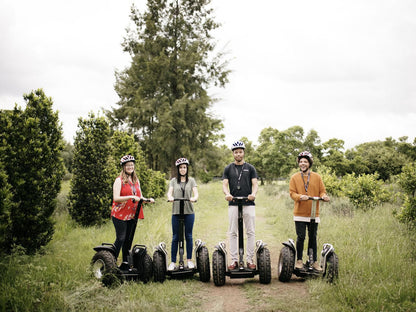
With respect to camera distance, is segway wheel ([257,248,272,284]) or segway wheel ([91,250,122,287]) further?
segway wheel ([257,248,272,284])

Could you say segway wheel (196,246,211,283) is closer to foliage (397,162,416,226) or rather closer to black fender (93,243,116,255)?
black fender (93,243,116,255)

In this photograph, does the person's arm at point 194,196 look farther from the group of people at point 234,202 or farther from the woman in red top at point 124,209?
the woman in red top at point 124,209

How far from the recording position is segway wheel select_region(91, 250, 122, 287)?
4250 mm

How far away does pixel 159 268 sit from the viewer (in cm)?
465

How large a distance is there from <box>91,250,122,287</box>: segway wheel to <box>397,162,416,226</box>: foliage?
20.5 feet

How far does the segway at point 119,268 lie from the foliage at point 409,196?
575 centimetres

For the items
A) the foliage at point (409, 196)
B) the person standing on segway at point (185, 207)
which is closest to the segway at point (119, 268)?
the person standing on segway at point (185, 207)

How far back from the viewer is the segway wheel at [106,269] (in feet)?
13.9

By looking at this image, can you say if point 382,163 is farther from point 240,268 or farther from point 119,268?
point 119,268

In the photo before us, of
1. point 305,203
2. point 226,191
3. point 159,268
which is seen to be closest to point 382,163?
point 305,203

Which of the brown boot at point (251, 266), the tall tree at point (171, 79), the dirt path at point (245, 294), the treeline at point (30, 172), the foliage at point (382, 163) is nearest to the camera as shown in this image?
the dirt path at point (245, 294)

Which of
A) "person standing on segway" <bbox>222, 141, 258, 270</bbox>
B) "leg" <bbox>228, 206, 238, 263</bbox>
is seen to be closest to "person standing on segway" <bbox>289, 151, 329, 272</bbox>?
"person standing on segway" <bbox>222, 141, 258, 270</bbox>

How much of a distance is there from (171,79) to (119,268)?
1656cm

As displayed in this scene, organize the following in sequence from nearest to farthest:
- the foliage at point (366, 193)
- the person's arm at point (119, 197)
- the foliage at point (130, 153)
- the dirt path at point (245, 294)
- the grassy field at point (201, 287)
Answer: the grassy field at point (201, 287) → the dirt path at point (245, 294) → the person's arm at point (119, 197) → the foliage at point (366, 193) → the foliage at point (130, 153)
